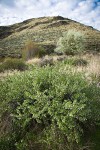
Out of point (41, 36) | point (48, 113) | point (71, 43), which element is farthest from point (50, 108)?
point (41, 36)

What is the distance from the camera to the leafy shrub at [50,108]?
5094 millimetres

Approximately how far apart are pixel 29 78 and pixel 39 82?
0.38m

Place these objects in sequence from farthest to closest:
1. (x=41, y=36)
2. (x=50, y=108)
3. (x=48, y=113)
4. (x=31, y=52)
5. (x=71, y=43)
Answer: (x=41, y=36)
(x=31, y=52)
(x=71, y=43)
(x=48, y=113)
(x=50, y=108)

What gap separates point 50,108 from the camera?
532 centimetres

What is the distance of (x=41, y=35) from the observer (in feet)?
291

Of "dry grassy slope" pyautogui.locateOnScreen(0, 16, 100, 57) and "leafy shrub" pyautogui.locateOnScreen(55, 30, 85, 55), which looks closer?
"leafy shrub" pyautogui.locateOnScreen(55, 30, 85, 55)

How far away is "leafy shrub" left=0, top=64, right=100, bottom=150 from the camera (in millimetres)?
5094

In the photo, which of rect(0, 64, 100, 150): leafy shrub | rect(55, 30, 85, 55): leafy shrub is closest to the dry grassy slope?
rect(55, 30, 85, 55): leafy shrub

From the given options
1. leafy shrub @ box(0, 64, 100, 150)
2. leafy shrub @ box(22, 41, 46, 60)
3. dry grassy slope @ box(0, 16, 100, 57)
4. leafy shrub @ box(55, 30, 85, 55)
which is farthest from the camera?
dry grassy slope @ box(0, 16, 100, 57)

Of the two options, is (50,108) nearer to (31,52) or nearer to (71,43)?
(71,43)

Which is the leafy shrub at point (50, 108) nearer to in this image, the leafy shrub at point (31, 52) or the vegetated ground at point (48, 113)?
the vegetated ground at point (48, 113)

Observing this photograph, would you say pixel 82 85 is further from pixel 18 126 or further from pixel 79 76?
pixel 18 126

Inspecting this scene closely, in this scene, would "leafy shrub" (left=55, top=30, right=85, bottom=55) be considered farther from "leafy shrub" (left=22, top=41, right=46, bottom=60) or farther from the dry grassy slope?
the dry grassy slope

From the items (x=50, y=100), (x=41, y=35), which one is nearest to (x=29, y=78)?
(x=50, y=100)
